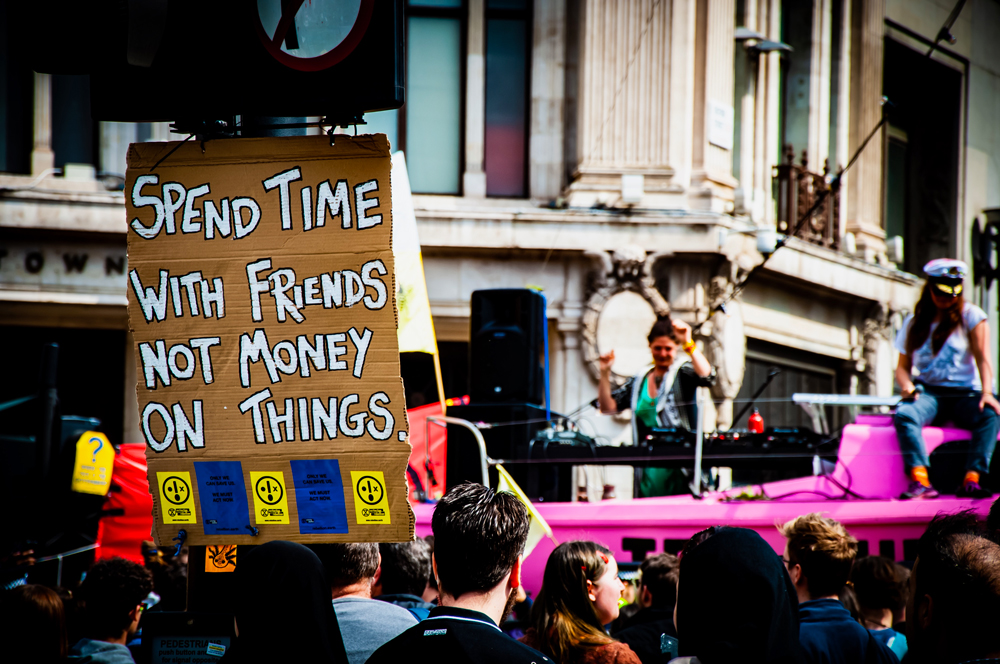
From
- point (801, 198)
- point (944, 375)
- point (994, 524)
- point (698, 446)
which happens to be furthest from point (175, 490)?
point (801, 198)

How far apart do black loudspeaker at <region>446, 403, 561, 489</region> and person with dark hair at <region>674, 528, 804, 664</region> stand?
5.94 m

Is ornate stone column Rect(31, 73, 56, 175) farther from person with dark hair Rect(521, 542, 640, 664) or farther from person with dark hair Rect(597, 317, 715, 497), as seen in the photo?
person with dark hair Rect(521, 542, 640, 664)

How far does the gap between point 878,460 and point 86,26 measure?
19.4 ft

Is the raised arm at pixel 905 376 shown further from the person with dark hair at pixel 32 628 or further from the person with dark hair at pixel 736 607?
the person with dark hair at pixel 32 628

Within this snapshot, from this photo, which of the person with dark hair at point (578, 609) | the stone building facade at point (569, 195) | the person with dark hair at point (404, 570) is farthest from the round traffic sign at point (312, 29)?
the stone building facade at point (569, 195)

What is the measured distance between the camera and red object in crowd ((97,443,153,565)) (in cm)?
944

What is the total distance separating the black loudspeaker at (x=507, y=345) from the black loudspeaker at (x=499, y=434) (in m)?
0.09

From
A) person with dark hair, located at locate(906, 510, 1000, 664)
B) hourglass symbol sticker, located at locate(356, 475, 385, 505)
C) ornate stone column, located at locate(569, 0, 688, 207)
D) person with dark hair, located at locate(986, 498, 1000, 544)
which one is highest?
ornate stone column, located at locate(569, 0, 688, 207)

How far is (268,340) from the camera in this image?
3801mm

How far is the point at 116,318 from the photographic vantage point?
14406mm

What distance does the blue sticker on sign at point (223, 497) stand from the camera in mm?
3822

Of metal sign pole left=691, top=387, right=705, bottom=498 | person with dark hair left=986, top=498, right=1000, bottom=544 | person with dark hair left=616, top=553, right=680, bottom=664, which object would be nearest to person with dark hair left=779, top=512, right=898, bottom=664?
person with dark hair left=616, top=553, right=680, bottom=664

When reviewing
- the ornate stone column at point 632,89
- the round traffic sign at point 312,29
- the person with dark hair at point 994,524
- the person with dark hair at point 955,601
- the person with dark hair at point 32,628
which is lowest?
the person with dark hair at point 32,628

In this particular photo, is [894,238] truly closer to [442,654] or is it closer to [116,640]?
[116,640]
